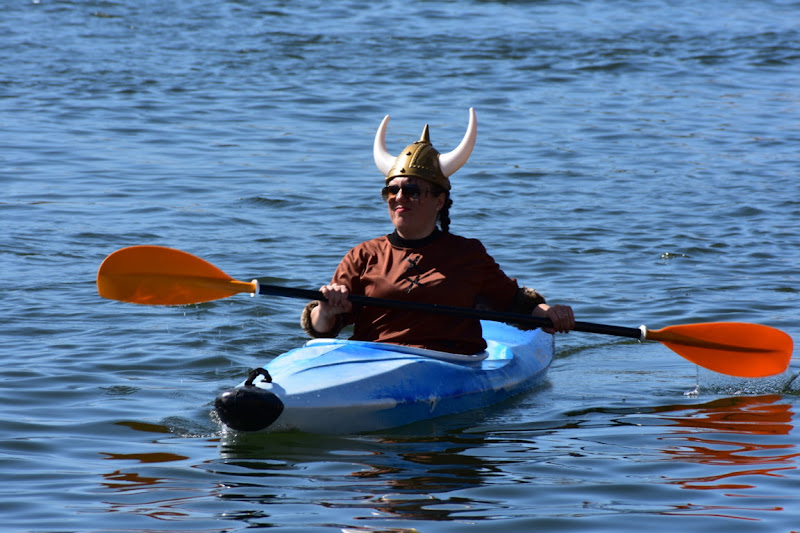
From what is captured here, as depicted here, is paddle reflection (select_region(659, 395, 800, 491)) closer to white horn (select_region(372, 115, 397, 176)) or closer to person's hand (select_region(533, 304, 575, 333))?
person's hand (select_region(533, 304, 575, 333))

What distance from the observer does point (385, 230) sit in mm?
10273

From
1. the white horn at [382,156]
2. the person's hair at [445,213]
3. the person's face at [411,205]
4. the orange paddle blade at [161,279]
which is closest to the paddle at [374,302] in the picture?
the orange paddle blade at [161,279]

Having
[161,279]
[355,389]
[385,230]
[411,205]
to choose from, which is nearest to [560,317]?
[411,205]

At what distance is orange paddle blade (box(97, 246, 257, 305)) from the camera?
18.6 feet

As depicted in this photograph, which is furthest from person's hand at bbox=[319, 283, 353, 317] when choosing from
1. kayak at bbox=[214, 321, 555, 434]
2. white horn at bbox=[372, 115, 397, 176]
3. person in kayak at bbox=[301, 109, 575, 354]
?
white horn at bbox=[372, 115, 397, 176]

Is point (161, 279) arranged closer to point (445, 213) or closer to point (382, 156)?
point (382, 156)

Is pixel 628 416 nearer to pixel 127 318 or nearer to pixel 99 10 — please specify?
pixel 127 318

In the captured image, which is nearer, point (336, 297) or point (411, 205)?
point (336, 297)

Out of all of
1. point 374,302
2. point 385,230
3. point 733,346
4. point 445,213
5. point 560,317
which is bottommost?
point 385,230

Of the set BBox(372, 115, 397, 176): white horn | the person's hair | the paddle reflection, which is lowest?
the paddle reflection

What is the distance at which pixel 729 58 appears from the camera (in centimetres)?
1970

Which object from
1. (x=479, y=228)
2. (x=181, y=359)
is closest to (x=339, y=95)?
(x=479, y=228)

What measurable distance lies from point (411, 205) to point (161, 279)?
1.29 meters

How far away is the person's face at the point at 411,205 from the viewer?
218 inches
